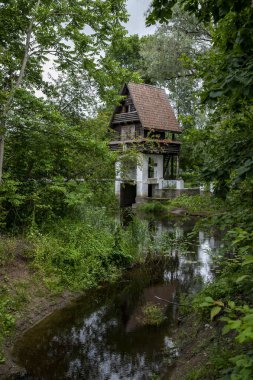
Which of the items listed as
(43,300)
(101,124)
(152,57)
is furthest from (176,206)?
(43,300)

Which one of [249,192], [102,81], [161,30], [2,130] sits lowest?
[249,192]

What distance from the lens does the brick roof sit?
2420cm

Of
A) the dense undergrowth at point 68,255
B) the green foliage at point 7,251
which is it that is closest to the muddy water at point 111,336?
the dense undergrowth at point 68,255

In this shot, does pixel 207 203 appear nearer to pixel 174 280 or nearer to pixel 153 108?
pixel 174 280

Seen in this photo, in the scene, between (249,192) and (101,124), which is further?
(101,124)

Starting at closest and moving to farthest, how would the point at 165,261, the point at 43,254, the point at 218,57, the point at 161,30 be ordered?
the point at 218,57 → the point at 43,254 → the point at 165,261 → the point at 161,30

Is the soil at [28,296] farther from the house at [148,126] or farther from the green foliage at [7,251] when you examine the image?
the house at [148,126]

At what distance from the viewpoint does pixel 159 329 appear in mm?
6113

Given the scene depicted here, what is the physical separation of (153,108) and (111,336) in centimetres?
2111

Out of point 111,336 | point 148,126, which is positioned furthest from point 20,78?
point 148,126

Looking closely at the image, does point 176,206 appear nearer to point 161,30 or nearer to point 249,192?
point 161,30

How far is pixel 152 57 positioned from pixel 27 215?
649 inches

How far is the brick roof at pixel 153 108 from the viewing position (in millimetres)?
24203

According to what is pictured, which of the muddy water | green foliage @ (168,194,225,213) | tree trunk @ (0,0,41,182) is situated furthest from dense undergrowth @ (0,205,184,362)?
green foliage @ (168,194,225,213)
